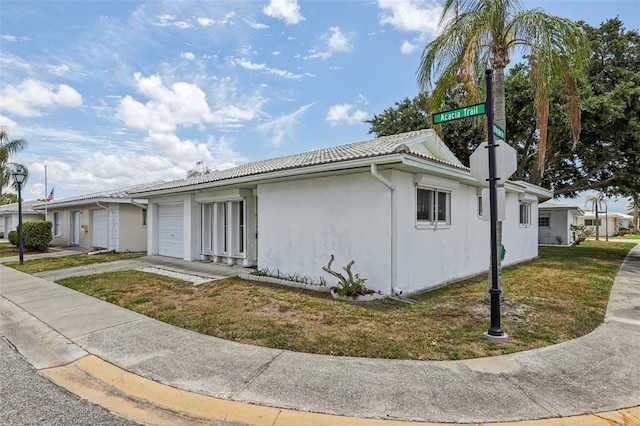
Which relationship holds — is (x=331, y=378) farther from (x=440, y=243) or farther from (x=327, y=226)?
(x=440, y=243)

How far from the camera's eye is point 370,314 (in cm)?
573

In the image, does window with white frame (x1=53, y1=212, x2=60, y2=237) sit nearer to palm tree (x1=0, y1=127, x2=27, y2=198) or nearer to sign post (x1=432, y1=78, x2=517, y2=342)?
palm tree (x1=0, y1=127, x2=27, y2=198)

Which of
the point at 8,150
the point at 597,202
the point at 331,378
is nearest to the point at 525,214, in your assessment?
the point at 331,378

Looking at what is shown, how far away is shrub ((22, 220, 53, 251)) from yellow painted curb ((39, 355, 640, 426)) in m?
17.4

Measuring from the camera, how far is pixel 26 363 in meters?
4.11

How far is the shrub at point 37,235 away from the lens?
17.0 metres

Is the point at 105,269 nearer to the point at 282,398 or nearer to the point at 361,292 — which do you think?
the point at 361,292

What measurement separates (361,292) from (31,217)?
3163 centimetres

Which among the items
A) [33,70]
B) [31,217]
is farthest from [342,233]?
[31,217]

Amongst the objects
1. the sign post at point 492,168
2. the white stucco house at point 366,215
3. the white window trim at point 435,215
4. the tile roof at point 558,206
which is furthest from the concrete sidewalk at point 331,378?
the tile roof at point 558,206

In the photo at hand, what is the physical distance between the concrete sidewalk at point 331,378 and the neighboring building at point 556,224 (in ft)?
77.1

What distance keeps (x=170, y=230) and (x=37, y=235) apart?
8369 millimetres

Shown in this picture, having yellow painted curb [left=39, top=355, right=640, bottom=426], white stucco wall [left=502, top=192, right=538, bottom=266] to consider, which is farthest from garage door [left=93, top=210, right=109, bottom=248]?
white stucco wall [left=502, top=192, right=538, bottom=266]

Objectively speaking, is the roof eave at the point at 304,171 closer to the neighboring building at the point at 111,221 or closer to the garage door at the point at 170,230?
the garage door at the point at 170,230
